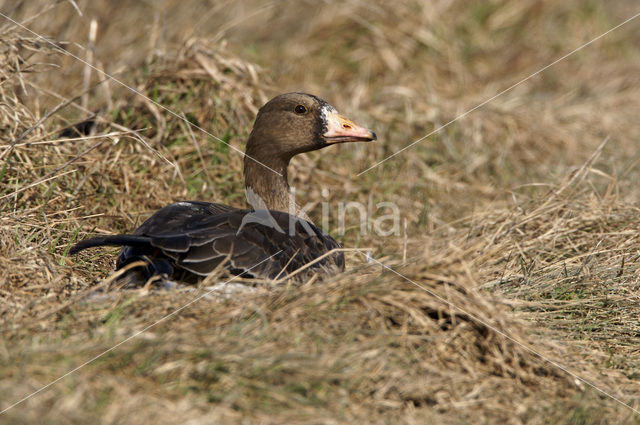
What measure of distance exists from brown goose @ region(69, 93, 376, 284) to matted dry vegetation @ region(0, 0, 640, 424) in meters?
0.24

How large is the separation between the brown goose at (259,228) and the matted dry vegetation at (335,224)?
24cm

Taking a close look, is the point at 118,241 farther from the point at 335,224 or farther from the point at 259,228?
the point at 335,224

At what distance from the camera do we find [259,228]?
12.5ft

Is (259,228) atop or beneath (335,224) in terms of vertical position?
atop

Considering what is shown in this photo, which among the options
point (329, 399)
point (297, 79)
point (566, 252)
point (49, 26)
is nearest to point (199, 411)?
point (329, 399)

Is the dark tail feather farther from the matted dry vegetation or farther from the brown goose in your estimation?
the matted dry vegetation

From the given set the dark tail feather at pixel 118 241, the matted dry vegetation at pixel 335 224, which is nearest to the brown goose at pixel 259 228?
the dark tail feather at pixel 118 241

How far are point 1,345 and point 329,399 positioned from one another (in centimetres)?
120

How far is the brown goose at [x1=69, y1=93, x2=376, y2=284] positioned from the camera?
355 cm

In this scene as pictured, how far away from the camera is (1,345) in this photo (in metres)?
2.76

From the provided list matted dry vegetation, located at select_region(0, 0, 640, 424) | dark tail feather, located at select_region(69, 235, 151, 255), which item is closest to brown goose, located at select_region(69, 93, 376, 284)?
dark tail feather, located at select_region(69, 235, 151, 255)

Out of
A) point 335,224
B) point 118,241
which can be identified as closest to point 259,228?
point 118,241

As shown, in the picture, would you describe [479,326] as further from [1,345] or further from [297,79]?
[297,79]

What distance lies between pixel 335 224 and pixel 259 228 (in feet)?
5.62
